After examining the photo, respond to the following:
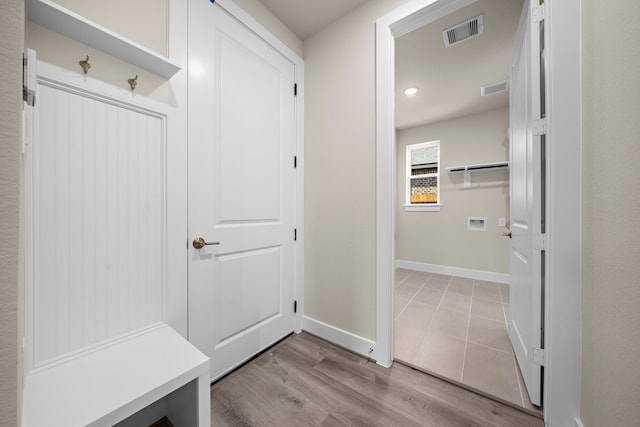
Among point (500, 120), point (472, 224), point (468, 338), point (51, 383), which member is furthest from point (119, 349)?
point (500, 120)

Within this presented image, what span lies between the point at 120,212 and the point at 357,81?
1715mm

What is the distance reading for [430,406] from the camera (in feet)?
4.35

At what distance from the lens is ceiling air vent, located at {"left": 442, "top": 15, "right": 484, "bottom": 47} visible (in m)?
1.98

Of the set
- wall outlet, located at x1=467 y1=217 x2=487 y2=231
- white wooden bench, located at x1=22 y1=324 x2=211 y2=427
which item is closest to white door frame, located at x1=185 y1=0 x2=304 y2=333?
white wooden bench, located at x1=22 y1=324 x2=211 y2=427

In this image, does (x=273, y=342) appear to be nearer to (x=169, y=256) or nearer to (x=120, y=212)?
(x=169, y=256)

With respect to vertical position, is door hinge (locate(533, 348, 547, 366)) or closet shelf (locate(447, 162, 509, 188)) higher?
closet shelf (locate(447, 162, 509, 188))

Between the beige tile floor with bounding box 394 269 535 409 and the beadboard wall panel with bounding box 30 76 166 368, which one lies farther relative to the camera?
the beige tile floor with bounding box 394 269 535 409

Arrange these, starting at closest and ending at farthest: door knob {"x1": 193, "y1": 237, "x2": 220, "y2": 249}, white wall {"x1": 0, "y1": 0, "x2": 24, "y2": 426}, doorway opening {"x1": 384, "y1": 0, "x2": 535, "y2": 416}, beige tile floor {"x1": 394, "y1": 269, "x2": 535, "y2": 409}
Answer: white wall {"x1": 0, "y1": 0, "x2": 24, "y2": 426} < door knob {"x1": 193, "y1": 237, "x2": 220, "y2": 249} < beige tile floor {"x1": 394, "y1": 269, "x2": 535, "y2": 409} < doorway opening {"x1": 384, "y1": 0, "x2": 535, "y2": 416}

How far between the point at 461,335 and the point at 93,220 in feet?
8.70

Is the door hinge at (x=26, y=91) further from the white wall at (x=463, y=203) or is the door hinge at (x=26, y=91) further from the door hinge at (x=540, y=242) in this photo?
the white wall at (x=463, y=203)

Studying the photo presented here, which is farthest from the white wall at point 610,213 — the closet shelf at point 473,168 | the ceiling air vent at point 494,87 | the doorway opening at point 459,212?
the closet shelf at point 473,168

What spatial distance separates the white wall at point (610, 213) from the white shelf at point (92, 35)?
179 cm

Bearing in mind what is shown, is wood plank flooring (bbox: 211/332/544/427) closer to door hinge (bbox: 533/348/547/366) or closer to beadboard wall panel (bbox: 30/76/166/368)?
door hinge (bbox: 533/348/547/366)

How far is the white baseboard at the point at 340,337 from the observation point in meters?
1.75
